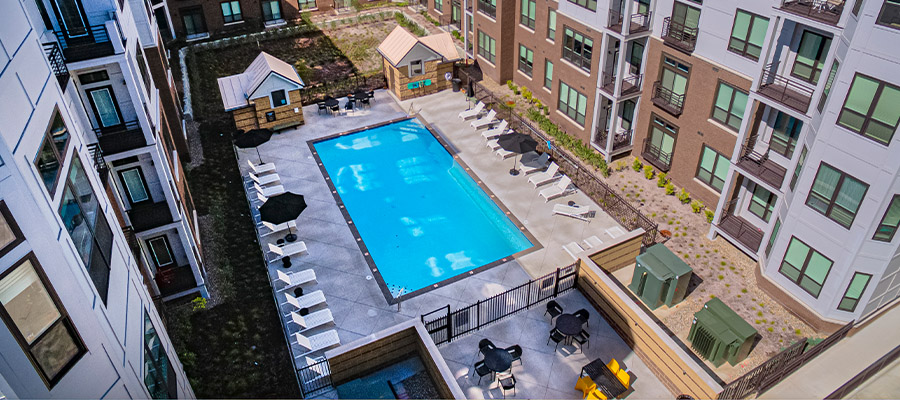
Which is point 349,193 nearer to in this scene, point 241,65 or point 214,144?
point 214,144

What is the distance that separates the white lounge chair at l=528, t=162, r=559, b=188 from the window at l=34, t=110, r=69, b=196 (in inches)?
849

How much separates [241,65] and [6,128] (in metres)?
35.7

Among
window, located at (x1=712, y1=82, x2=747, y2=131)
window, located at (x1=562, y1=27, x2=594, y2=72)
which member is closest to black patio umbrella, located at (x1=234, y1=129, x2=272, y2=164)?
window, located at (x1=562, y1=27, x2=594, y2=72)

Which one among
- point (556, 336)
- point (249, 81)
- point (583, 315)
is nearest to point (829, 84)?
point (583, 315)

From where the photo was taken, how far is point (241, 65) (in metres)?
42.7

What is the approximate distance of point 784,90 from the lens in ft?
69.3

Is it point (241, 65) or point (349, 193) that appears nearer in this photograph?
point (349, 193)

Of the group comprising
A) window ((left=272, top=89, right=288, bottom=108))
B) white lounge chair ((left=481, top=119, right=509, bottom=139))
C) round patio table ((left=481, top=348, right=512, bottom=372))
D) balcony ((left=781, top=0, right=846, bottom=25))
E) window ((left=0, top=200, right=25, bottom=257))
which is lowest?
round patio table ((left=481, top=348, right=512, bottom=372))

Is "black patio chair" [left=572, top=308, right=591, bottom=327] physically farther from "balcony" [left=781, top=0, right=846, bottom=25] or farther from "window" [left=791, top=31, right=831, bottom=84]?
"balcony" [left=781, top=0, right=846, bottom=25]

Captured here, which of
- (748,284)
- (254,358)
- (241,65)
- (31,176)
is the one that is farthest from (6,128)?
(241,65)

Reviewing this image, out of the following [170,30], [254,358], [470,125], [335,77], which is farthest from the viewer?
[170,30]

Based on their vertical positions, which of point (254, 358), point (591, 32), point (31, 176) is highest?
point (31, 176)

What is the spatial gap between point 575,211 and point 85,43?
20.6m

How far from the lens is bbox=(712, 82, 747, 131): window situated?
23984mm
